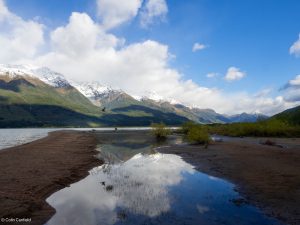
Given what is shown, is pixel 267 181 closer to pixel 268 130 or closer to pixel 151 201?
pixel 151 201

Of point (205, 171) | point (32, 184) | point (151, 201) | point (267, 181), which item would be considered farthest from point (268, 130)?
point (32, 184)

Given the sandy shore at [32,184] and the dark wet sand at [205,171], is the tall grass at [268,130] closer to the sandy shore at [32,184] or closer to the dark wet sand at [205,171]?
the dark wet sand at [205,171]

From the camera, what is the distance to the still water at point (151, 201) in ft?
58.7

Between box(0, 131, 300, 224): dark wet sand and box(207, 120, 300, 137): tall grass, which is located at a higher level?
box(207, 120, 300, 137): tall grass

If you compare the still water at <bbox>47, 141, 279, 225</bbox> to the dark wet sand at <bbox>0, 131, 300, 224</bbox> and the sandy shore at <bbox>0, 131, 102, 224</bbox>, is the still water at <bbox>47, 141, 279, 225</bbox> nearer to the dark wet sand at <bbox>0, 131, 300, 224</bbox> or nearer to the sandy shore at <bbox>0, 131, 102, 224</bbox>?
the sandy shore at <bbox>0, 131, 102, 224</bbox>

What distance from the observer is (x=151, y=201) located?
2180 centimetres

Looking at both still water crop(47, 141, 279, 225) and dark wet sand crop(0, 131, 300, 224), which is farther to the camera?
dark wet sand crop(0, 131, 300, 224)

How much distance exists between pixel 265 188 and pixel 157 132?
84416 millimetres

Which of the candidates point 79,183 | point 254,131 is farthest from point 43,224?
point 254,131

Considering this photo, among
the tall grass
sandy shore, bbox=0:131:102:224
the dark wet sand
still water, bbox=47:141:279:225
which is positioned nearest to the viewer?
still water, bbox=47:141:279:225

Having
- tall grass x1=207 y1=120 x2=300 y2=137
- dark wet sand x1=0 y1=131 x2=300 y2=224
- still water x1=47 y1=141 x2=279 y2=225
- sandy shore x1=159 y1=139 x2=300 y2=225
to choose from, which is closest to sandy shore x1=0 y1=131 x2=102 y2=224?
dark wet sand x1=0 y1=131 x2=300 y2=224

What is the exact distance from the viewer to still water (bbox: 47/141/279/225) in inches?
705

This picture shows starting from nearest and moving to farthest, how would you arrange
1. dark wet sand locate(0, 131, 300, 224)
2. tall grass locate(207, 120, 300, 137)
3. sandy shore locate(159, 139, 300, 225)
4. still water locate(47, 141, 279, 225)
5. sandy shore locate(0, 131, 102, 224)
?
still water locate(47, 141, 279, 225) → sandy shore locate(0, 131, 102, 224) → dark wet sand locate(0, 131, 300, 224) → sandy shore locate(159, 139, 300, 225) → tall grass locate(207, 120, 300, 137)

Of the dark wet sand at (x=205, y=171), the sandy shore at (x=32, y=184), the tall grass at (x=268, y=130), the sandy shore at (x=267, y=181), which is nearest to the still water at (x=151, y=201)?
the sandy shore at (x=32, y=184)
